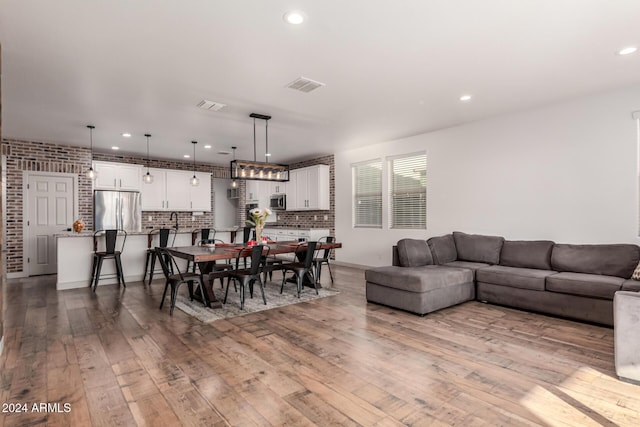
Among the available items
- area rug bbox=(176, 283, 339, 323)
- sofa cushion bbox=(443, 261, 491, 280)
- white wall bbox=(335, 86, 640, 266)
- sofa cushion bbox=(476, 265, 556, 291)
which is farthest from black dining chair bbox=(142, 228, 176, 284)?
sofa cushion bbox=(476, 265, 556, 291)

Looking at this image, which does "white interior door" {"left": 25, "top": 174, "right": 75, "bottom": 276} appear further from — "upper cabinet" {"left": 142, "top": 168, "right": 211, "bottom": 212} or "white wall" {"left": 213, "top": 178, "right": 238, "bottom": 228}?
"white wall" {"left": 213, "top": 178, "right": 238, "bottom": 228}

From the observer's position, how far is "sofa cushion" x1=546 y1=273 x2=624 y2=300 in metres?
3.56

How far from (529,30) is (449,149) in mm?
3223

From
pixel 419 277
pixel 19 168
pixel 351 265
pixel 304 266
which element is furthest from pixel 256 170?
pixel 19 168

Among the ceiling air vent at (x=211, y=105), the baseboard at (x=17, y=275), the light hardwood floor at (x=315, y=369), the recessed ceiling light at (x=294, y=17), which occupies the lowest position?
the light hardwood floor at (x=315, y=369)

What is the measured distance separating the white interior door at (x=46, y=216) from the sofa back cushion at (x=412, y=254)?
22.1 feet

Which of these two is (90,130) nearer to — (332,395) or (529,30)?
(332,395)

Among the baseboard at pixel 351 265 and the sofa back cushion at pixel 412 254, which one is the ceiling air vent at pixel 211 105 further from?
the baseboard at pixel 351 265

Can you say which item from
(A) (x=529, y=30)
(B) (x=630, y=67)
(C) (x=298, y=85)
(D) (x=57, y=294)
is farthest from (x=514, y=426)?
(D) (x=57, y=294)

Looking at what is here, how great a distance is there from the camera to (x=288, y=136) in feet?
21.1

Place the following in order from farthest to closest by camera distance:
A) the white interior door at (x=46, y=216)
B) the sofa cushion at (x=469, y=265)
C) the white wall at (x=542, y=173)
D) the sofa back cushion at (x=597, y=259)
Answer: the white interior door at (x=46, y=216), the sofa cushion at (x=469, y=265), the white wall at (x=542, y=173), the sofa back cushion at (x=597, y=259)

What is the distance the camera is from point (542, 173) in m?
4.88

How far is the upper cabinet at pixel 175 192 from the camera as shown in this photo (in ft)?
27.5

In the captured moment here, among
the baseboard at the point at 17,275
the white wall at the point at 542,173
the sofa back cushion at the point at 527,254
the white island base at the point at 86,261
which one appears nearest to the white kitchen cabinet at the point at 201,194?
the white island base at the point at 86,261
